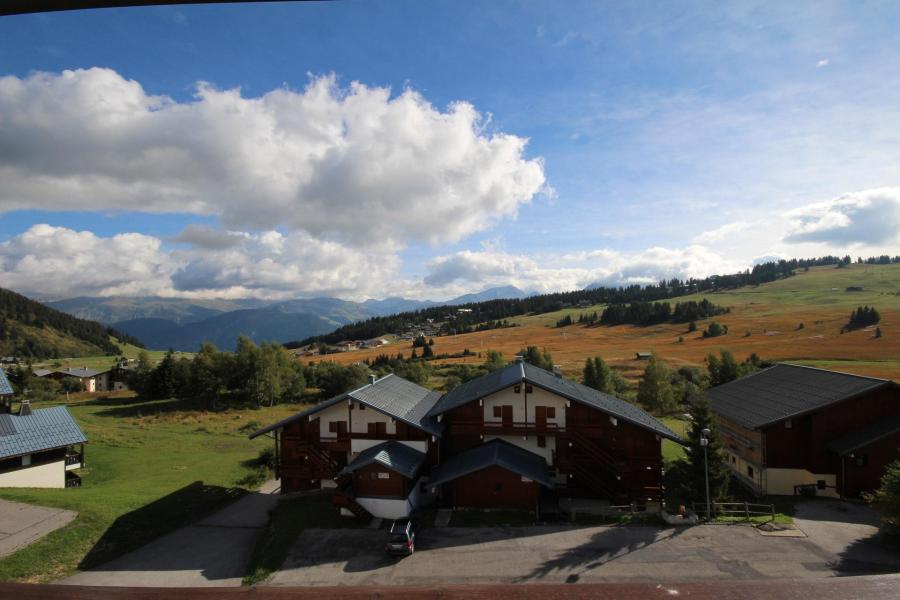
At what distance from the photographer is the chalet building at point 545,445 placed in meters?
27.6

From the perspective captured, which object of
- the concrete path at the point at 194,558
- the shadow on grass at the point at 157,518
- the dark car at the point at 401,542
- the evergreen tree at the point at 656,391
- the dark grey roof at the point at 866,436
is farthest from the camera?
the evergreen tree at the point at 656,391

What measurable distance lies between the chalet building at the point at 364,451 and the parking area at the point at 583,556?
8.81 feet

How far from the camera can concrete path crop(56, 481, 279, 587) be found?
20.8m

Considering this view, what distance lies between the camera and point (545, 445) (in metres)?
30.9

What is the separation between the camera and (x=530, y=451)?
30.8 meters

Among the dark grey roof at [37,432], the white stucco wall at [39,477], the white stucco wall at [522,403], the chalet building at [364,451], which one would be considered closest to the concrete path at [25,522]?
the white stucco wall at [39,477]

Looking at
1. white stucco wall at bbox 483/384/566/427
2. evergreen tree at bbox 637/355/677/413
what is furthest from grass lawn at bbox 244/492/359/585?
evergreen tree at bbox 637/355/677/413

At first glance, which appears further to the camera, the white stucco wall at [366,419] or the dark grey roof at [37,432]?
the dark grey roof at [37,432]

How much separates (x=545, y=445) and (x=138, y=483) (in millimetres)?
29057

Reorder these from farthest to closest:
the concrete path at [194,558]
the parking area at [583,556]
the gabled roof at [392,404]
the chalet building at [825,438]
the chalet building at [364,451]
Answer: the gabled roof at [392,404] → the chalet building at [825,438] → the chalet building at [364,451] → the concrete path at [194,558] → the parking area at [583,556]

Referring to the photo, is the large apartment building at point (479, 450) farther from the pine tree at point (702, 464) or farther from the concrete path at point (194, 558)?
the concrete path at point (194, 558)

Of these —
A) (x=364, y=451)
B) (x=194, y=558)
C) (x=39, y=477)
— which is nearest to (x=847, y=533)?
(x=364, y=451)

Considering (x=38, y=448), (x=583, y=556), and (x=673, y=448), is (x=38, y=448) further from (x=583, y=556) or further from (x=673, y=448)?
(x=673, y=448)

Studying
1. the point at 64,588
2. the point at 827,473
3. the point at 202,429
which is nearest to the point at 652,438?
the point at 827,473
